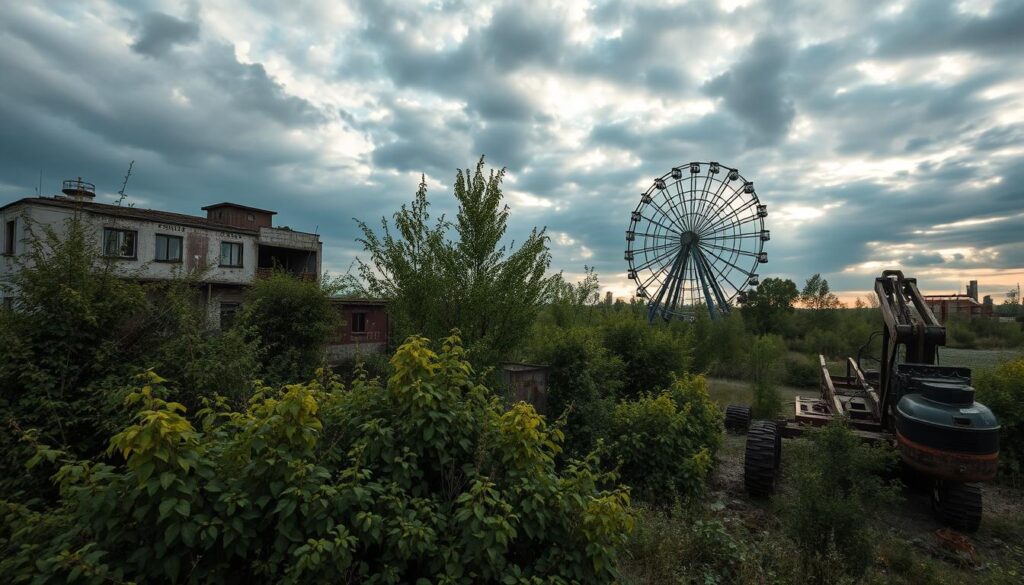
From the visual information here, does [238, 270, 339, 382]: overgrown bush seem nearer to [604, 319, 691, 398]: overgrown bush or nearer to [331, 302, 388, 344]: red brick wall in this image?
[331, 302, 388, 344]: red brick wall

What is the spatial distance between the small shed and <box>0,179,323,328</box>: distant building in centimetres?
1153

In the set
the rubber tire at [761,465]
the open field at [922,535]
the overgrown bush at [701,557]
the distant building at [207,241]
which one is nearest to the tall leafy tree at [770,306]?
the open field at [922,535]

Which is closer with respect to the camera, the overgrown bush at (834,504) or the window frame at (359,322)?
the overgrown bush at (834,504)

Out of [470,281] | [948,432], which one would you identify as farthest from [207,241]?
[948,432]

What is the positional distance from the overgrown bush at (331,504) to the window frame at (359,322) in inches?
755

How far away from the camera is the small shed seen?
9.15m

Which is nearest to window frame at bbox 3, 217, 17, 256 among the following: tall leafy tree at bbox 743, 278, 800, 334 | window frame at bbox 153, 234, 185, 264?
window frame at bbox 153, 234, 185, 264

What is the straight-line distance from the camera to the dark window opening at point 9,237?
18281 mm

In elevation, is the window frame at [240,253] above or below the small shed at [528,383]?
above

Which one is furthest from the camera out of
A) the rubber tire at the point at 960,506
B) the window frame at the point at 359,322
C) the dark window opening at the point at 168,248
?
the window frame at the point at 359,322

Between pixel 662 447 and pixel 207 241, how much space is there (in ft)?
74.4

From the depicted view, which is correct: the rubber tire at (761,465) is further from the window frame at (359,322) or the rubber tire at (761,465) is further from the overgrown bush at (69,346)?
the window frame at (359,322)

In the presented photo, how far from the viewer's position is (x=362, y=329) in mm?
23109

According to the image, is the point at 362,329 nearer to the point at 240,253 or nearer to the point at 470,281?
the point at 240,253
